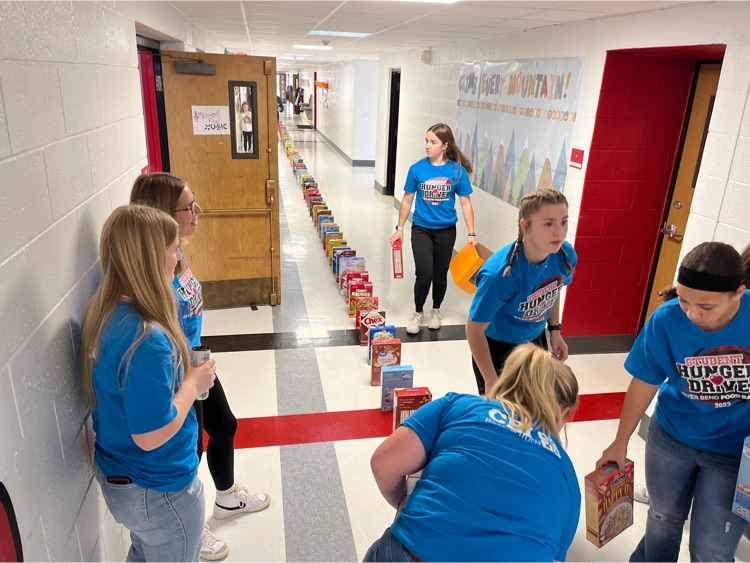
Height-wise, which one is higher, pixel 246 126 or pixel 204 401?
pixel 246 126

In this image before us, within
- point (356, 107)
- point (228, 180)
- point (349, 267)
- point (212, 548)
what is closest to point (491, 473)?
point (212, 548)

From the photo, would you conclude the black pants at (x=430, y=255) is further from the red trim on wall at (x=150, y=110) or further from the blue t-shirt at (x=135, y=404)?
the blue t-shirt at (x=135, y=404)

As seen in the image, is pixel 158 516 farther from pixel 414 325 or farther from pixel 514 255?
pixel 414 325

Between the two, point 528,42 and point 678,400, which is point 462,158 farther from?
point 678,400

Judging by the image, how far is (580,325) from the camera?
4430mm

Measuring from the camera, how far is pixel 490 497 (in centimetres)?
136

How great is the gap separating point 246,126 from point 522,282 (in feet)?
10.1

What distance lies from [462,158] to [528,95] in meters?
0.83

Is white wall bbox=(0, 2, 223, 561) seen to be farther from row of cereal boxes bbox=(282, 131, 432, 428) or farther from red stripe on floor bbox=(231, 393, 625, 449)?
row of cereal boxes bbox=(282, 131, 432, 428)

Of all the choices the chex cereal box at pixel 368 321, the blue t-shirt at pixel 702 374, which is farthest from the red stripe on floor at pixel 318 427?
the blue t-shirt at pixel 702 374

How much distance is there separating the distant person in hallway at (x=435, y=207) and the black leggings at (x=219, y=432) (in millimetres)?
2415

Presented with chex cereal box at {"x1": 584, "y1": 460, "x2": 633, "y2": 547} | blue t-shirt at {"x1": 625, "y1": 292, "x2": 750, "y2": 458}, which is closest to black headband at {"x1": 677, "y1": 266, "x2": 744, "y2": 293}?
blue t-shirt at {"x1": 625, "y1": 292, "x2": 750, "y2": 458}

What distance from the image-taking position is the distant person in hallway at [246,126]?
14.7ft

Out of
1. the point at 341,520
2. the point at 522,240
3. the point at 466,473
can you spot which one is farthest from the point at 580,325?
the point at 466,473
